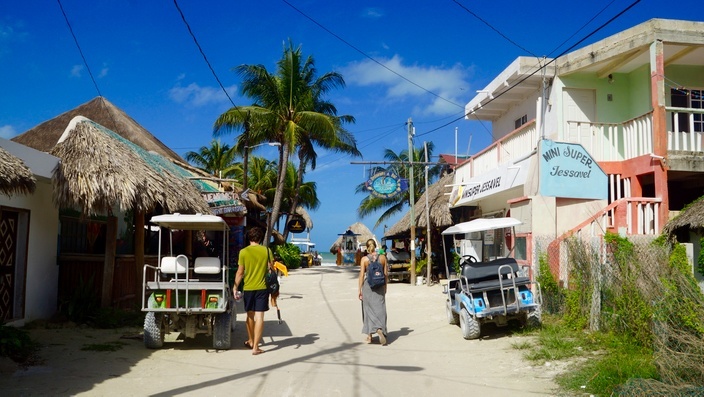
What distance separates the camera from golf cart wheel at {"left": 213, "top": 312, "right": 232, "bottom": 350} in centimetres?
955

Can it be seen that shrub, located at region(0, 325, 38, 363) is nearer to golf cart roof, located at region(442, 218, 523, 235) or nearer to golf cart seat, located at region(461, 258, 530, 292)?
golf cart seat, located at region(461, 258, 530, 292)

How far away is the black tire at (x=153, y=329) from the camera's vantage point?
940 centimetres

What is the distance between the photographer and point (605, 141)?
14984 millimetres

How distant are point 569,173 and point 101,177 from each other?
990cm

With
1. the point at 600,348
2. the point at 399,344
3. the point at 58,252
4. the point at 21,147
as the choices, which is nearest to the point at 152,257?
the point at 58,252

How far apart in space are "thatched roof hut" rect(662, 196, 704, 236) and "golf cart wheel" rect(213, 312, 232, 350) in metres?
8.43

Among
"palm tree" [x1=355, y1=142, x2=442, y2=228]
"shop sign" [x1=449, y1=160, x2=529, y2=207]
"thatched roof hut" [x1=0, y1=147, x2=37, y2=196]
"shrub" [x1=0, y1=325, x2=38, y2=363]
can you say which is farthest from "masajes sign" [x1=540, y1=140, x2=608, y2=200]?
"palm tree" [x1=355, y1=142, x2=442, y2=228]

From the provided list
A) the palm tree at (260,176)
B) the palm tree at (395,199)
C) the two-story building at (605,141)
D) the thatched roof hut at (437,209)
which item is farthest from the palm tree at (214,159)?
the two-story building at (605,141)

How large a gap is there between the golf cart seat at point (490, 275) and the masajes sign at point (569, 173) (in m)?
3.19

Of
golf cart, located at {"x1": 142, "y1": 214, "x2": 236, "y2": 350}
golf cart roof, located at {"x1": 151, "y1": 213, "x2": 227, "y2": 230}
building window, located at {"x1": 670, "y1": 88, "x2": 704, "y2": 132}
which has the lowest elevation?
golf cart, located at {"x1": 142, "y1": 214, "x2": 236, "y2": 350}

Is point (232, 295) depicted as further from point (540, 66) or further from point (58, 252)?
point (540, 66)

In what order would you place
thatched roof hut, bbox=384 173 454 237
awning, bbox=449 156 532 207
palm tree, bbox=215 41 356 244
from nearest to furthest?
1. awning, bbox=449 156 532 207
2. thatched roof hut, bbox=384 173 454 237
3. palm tree, bbox=215 41 356 244

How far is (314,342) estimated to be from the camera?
10.8 m

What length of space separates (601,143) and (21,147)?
41.8 ft
